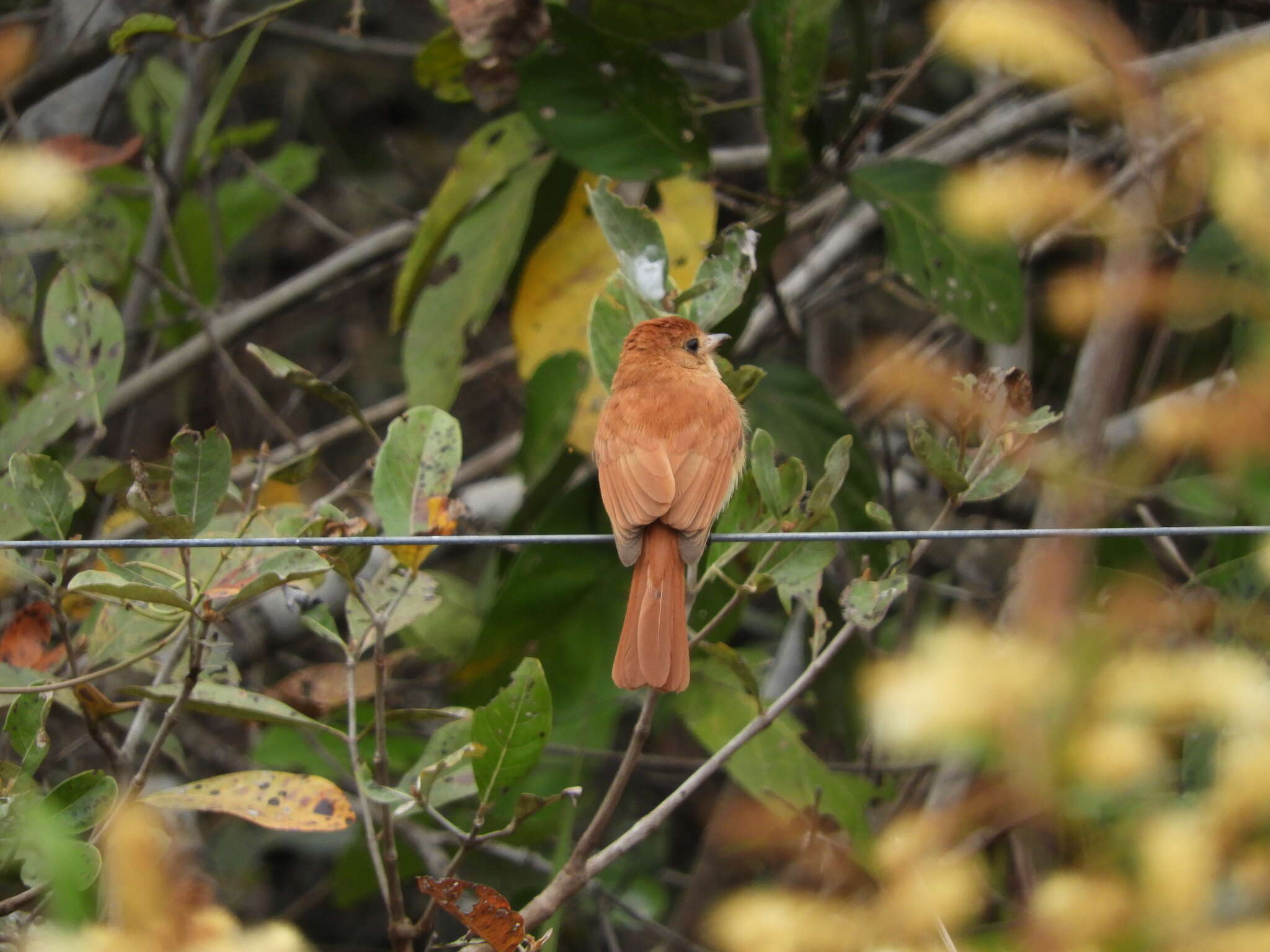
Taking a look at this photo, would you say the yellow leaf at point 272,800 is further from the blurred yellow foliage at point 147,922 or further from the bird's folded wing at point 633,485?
the bird's folded wing at point 633,485

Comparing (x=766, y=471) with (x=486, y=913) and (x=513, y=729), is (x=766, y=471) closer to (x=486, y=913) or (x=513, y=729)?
(x=513, y=729)

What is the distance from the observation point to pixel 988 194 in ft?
10.7

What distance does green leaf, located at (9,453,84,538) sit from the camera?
7.14 feet

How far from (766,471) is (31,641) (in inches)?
54.2

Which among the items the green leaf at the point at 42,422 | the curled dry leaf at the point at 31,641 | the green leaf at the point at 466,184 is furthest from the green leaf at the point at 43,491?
the green leaf at the point at 466,184

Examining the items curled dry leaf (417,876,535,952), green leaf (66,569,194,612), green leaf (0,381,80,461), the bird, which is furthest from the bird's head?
curled dry leaf (417,876,535,952)

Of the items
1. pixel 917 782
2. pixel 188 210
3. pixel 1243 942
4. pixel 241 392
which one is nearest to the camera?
pixel 1243 942

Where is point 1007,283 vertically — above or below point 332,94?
above

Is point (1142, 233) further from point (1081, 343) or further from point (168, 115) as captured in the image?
point (168, 115)

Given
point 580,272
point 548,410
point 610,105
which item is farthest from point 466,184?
point 548,410

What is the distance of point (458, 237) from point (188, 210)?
1.48 metres

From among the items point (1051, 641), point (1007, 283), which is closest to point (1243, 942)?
point (1051, 641)

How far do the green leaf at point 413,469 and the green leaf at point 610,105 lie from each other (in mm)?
1004

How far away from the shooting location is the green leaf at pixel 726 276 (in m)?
2.51
